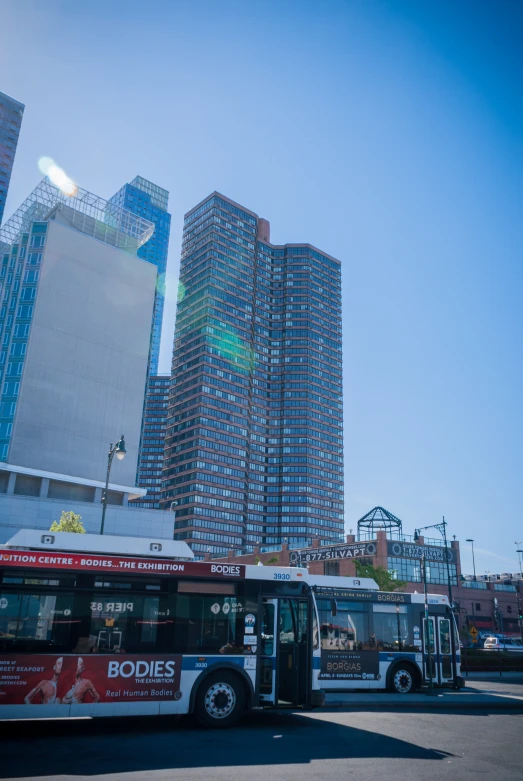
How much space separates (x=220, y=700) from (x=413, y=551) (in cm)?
7416

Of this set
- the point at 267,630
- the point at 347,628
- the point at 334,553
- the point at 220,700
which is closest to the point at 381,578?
the point at 334,553

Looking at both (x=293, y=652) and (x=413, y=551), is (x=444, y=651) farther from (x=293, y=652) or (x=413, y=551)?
(x=413, y=551)

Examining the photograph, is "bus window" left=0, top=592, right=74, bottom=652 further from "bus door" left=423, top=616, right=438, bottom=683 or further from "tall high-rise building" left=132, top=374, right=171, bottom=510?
"tall high-rise building" left=132, top=374, right=171, bottom=510

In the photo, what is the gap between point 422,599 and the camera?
20406mm

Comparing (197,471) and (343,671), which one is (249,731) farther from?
(197,471)

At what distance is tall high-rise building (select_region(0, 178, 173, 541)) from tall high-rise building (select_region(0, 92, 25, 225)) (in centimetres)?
8231

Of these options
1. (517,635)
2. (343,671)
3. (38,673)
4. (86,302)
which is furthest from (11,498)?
(517,635)

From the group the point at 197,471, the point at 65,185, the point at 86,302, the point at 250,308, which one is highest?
the point at 250,308

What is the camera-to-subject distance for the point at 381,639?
1908 cm

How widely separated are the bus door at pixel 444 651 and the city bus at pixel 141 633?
8754 millimetres

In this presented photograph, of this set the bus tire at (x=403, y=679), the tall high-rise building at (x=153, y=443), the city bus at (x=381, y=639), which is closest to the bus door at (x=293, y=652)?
the city bus at (x=381, y=639)

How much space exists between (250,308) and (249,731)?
15502cm

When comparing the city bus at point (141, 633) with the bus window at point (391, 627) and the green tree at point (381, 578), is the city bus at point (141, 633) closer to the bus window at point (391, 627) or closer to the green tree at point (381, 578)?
the bus window at point (391, 627)

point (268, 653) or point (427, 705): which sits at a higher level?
point (268, 653)
